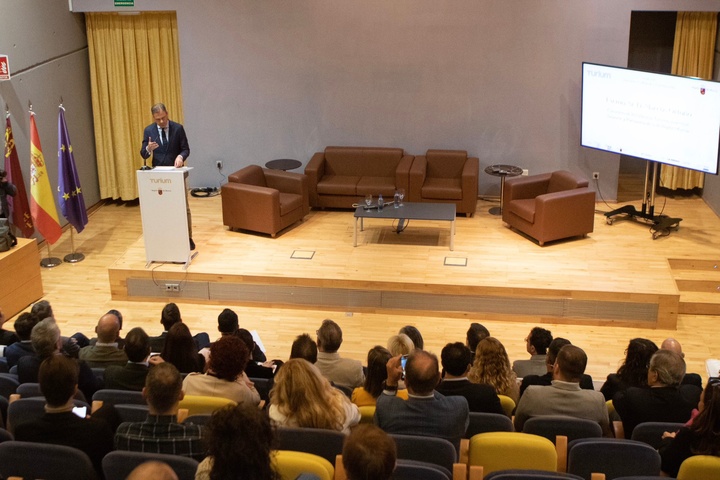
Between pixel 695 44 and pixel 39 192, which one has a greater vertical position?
pixel 695 44

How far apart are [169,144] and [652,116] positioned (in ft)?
16.6

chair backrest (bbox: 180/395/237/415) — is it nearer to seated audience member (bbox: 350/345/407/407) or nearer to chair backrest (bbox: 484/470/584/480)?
seated audience member (bbox: 350/345/407/407)

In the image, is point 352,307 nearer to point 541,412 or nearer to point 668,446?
point 541,412

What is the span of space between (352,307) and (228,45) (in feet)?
13.7

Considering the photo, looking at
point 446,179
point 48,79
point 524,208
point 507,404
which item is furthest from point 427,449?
point 48,79

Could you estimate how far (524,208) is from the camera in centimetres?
913

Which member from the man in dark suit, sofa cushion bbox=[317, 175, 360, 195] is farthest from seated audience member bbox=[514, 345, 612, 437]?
sofa cushion bbox=[317, 175, 360, 195]

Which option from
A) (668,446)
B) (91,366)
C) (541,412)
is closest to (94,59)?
(91,366)

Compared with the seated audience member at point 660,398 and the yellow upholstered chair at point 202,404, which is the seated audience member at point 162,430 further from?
the seated audience member at point 660,398

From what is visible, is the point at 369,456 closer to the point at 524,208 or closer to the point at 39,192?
the point at 524,208

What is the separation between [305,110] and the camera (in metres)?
10.8

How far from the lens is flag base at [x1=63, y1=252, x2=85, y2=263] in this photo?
30.8ft

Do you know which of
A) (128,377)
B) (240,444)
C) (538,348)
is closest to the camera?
(240,444)

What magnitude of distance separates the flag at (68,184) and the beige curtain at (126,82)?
1.63m
